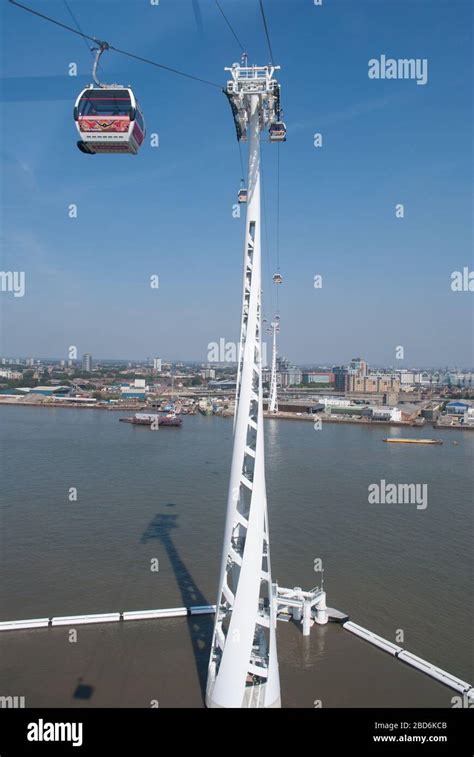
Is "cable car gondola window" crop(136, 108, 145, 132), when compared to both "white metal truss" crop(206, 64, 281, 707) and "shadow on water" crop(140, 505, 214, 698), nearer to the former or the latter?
"white metal truss" crop(206, 64, 281, 707)

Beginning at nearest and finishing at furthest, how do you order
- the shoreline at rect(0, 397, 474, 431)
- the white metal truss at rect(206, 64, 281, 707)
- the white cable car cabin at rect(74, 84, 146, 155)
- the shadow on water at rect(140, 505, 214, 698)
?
the white metal truss at rect(206, 64, 281, 707) < the white cable car cabin at rect(74, 84, 146, 155) < the shadow on water at rect(140, 505, 214, 698) < the shoreline at rect(0, 397, 474, 431)

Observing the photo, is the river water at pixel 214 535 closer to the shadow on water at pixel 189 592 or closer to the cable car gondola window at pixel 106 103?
the shadow on water at pixel 189 592

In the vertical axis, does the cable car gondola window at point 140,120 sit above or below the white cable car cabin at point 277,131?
above

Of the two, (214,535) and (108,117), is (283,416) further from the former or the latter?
(108,117)

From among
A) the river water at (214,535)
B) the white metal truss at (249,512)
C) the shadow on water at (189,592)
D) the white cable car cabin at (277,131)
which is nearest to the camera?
the white metal truss at (249,512)

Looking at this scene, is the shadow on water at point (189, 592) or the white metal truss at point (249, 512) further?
the shadow on water at point (189, 592)

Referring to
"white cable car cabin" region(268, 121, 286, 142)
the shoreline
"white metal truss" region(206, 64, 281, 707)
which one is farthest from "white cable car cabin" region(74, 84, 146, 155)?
the shoreline

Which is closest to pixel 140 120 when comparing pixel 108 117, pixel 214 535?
pixel 108 117

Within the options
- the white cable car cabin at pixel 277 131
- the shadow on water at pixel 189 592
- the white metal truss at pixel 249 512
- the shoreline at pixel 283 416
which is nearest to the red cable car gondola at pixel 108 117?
the white metal truss at pixel 249 512
